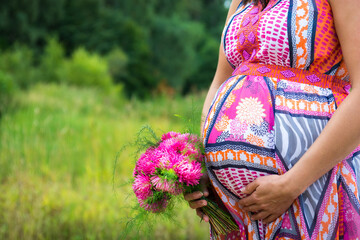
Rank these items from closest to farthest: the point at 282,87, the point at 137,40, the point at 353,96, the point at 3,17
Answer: the point at 353,96
the point at 282,87
the point at 3,17
the point at 137,40

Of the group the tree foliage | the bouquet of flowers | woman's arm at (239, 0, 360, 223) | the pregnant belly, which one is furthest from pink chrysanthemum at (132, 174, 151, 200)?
the tree foliage

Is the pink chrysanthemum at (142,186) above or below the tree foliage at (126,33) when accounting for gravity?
below

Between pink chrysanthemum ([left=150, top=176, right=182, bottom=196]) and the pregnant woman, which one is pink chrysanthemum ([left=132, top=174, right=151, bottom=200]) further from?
the pregnant woman

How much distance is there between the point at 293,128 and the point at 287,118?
4 centimetres

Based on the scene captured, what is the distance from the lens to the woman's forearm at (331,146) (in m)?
1.11

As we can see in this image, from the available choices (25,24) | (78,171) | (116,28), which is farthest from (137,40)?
(78,171)

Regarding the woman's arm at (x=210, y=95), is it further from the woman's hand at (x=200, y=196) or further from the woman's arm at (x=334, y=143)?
the woman's arm at (x=334, y=143)

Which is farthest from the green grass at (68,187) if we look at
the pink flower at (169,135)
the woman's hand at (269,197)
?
the woman's hand at (269,197)

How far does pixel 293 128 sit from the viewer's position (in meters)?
1.19

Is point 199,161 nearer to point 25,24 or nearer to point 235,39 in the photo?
point 235,39

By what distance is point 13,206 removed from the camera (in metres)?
3.75

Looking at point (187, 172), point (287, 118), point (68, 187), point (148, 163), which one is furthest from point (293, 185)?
point (68, 187)

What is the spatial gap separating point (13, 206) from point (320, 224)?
3293 mm

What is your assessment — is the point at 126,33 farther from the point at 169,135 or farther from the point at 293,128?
the point at 293,128
